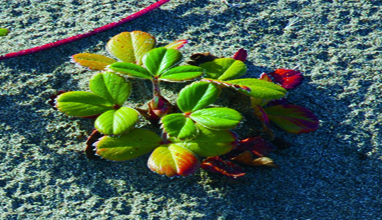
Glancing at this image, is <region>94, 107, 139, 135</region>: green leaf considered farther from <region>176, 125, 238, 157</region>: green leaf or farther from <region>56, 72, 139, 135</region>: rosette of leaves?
<region>176, 125, 238, 157</region>: green leaf

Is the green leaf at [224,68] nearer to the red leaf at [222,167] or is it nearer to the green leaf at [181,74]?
the green leaf at [181,74]

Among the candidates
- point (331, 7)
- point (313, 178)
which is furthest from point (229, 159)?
point (331, 7)

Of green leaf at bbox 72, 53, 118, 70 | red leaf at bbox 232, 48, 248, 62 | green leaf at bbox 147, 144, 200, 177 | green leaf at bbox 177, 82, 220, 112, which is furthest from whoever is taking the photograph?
red leaf at bbox 232, 48, 248, 62

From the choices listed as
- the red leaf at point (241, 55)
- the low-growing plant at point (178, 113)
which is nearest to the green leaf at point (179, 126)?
the low-growing plant at point (178, 113)

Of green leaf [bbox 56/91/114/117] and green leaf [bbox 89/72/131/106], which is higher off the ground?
green leaf [bbox 89/72/131/106]

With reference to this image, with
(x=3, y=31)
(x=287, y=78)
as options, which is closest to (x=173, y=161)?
(x=287, y=78)

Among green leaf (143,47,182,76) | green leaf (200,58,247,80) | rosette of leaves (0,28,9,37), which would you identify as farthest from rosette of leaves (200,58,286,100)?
rosette of leaves (0,28,9,37)
